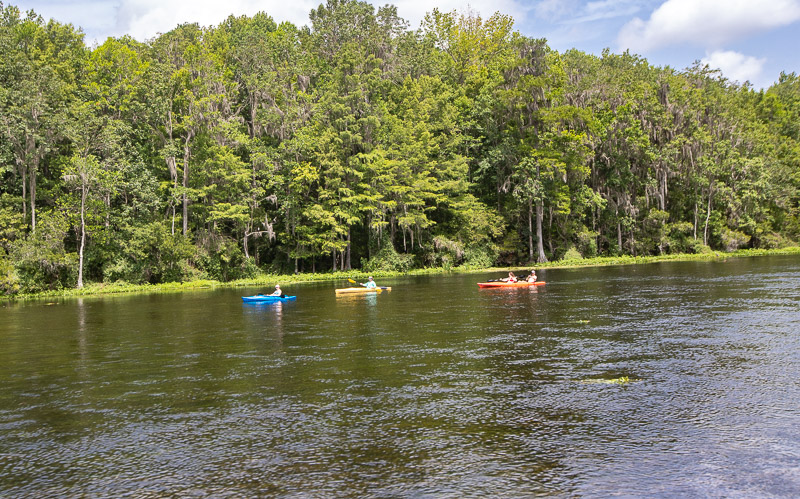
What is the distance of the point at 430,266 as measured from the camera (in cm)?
5891

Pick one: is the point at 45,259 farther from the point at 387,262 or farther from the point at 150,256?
the point at 387,262

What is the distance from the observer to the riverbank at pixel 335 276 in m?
45.3

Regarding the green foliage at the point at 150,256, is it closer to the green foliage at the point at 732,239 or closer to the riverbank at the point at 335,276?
the riverbank at the point at 335,276

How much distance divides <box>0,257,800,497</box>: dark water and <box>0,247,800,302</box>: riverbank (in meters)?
21.7

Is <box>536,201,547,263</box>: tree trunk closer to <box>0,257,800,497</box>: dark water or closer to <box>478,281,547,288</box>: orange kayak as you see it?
<box>478,281,547,288</box>: orange kayak

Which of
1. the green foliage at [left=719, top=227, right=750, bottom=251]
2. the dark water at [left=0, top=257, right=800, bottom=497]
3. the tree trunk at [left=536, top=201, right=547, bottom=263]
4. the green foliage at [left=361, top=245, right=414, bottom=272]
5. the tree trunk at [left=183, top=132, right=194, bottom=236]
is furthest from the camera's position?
the green foliage at [left=719, top=227, right=750, bottom=251]

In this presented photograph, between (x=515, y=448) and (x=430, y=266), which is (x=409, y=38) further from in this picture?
(x=515, y=448)

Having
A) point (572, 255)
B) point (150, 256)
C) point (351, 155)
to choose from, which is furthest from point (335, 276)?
point (572, 255)

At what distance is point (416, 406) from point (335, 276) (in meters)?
41.9

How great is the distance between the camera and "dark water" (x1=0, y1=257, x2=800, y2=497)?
8.85 meters


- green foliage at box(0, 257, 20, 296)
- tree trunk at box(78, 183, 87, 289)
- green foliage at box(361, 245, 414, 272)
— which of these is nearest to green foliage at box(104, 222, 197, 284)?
tree trunk at box(78, 183, 87, 289)

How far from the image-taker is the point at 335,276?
176ft

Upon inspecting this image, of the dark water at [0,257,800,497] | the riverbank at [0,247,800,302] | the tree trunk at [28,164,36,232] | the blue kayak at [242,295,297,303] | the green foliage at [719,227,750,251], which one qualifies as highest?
the tree trunk at [28,164,36,232]

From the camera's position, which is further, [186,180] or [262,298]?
[186,180]
